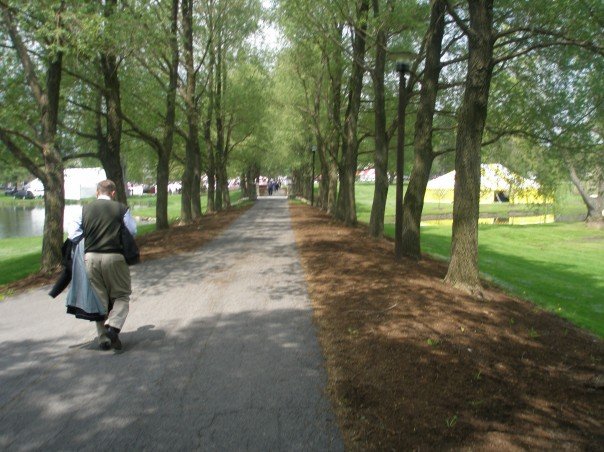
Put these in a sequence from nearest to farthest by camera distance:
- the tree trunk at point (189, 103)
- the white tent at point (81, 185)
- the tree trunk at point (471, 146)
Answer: the tree trunk at point (471, 146)
the tree trunk at point (189, 103)
the white tent at point (81, 185)

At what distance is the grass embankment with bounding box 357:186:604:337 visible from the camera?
40.3 feet

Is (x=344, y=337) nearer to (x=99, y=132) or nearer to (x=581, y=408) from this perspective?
(x=581, y=408)

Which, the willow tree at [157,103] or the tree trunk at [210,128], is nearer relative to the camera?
the willow tree at [157,103]

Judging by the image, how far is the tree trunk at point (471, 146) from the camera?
7855 millimetres

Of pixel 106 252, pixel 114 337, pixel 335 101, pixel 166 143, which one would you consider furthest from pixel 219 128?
pixel 114 337

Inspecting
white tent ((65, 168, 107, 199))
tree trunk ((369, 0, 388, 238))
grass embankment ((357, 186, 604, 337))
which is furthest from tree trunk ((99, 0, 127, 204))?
white tent ((65, 168, 107, 199))

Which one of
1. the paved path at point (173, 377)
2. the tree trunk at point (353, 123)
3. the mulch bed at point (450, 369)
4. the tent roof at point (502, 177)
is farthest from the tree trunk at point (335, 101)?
the paved path at point (173, 377)

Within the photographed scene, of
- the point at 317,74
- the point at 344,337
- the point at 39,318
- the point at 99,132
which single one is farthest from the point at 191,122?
the point at 344,337

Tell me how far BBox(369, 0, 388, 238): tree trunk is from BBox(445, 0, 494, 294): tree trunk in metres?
6.66

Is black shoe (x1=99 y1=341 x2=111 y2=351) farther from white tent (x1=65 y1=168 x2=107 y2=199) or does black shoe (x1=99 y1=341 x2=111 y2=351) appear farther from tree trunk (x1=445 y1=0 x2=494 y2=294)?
white tent (x1=65 y1=168 x2=107 y2=199)

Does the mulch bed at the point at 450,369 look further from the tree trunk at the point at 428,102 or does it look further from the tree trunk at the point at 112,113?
the tree trunk at the point at 112,113

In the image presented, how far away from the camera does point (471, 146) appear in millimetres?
8148

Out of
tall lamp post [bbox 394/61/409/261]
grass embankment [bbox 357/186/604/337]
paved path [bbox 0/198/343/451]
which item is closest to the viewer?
paved path [bbox 0/198/343/451]

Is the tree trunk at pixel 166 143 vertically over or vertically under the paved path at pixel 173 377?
over
